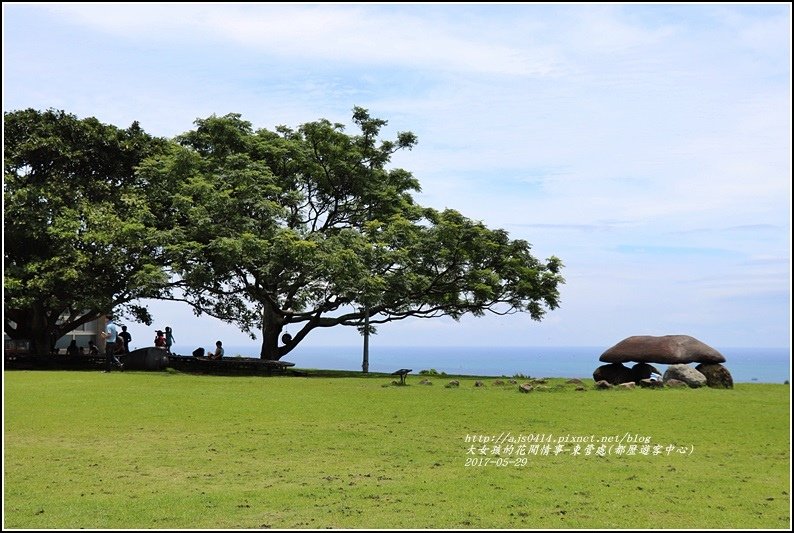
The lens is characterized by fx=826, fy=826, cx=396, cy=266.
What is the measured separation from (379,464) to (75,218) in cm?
2196

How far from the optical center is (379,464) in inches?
433

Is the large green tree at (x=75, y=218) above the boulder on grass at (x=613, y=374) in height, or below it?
above

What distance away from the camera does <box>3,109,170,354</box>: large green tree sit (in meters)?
28.4

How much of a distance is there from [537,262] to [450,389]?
10.9 meters

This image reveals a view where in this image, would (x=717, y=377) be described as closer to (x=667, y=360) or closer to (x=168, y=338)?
(x=667, y=360)

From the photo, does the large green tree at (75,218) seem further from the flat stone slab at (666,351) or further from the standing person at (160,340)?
the flat stone slab at (666,351)

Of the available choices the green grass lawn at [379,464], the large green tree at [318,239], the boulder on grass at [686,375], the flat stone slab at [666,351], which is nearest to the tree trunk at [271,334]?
the large green tree at [318,239]

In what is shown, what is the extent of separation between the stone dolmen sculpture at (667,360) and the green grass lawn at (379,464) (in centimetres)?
436

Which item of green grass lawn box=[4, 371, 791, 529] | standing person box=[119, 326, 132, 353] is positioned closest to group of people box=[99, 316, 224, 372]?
standing person box=[119, 326, 132, 353]

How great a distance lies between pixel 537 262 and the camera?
1243 inches

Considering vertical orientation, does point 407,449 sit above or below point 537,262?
below

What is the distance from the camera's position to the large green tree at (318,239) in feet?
92.5

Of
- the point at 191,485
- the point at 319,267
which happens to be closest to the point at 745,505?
the point at 191,485

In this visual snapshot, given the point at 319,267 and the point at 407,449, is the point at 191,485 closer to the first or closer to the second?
the point at 407,449
